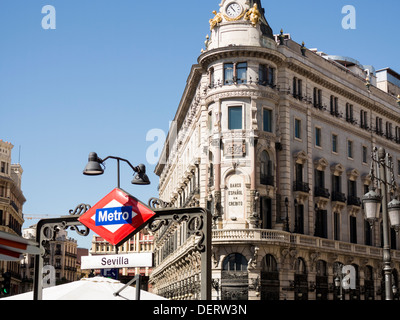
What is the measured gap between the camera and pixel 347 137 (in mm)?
62094

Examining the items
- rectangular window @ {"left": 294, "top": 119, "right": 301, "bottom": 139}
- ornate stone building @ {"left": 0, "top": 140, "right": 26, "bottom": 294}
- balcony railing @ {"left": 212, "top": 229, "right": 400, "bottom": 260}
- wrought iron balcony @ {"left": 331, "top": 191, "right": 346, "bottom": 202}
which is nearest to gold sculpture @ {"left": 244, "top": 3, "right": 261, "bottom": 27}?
rectangular window @ {"left": 294, "top": 119, "right": 301, "bottom": 139}

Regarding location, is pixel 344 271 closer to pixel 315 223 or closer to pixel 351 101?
pixel 315 223

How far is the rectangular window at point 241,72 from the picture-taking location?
167 feet

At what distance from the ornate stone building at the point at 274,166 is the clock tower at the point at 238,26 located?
84 mm

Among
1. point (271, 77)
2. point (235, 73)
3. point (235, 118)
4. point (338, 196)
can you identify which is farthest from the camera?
point (338, 196)

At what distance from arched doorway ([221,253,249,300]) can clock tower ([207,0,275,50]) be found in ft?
54.4

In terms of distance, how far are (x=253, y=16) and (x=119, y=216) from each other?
129 ft

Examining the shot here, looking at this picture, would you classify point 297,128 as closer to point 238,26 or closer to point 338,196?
point 338,196

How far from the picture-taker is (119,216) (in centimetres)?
1451

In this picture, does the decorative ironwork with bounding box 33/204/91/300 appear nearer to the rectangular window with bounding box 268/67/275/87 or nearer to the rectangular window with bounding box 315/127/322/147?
the rectangular window with bounding box 268/67/275/87

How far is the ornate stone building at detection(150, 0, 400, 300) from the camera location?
161ft

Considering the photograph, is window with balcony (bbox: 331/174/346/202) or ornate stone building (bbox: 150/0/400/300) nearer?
ornate stone building (bbox: 150/0/400/300)

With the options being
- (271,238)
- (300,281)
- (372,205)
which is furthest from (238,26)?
(372,205)

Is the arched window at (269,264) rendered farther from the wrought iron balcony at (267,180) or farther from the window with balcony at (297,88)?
the window with balcony at (297,88)
